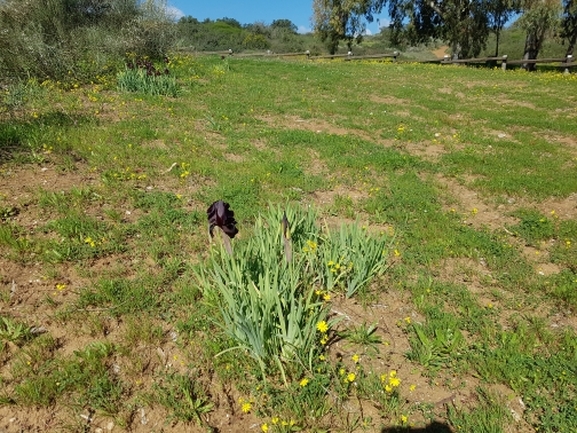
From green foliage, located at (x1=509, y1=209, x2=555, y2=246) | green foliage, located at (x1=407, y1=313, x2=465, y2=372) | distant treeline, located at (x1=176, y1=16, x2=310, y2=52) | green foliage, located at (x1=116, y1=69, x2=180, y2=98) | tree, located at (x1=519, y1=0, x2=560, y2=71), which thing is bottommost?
green foliage, located at (x1=407, y1=313, x2=465, y2=372)

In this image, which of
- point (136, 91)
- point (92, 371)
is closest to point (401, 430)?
point (92, 371)

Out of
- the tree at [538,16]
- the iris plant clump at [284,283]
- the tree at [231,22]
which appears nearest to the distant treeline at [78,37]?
the iris plant clump at [284,283]

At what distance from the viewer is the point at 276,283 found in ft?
8.81

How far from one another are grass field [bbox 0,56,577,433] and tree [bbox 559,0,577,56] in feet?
77.3

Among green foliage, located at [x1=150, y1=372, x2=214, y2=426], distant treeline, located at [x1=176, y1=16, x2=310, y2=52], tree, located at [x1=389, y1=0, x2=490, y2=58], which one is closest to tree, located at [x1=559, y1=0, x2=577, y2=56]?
tree, located at [x1=389, y1=0, x2=490, y2=58]

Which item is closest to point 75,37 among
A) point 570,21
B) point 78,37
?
point 78,37

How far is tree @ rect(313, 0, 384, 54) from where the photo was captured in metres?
32.8

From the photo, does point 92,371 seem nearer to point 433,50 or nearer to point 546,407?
point 546,407

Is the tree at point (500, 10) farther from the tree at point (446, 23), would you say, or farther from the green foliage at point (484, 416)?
the green foliage at point (484, 416)

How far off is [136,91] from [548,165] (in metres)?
10.1

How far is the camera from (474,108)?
38.2 feet

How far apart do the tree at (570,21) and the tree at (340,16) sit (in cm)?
1403

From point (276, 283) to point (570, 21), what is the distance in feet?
118

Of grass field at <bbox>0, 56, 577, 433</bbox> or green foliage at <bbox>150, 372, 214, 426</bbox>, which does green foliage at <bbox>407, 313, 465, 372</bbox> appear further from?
green foliage at <bbox>150, 372, 214, 426</bbox>
